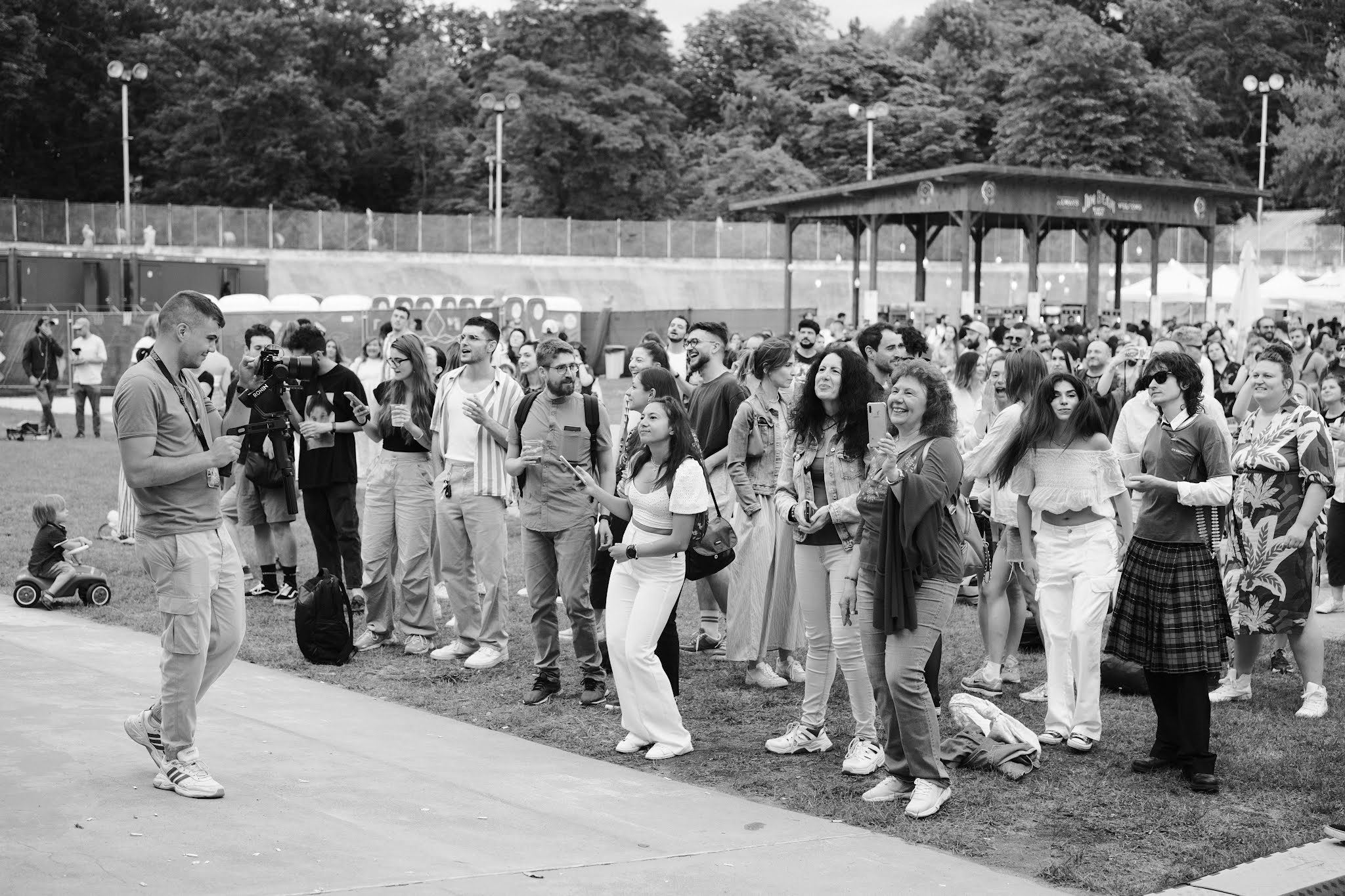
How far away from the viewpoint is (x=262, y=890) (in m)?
4.52

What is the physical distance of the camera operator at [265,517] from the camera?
991cm

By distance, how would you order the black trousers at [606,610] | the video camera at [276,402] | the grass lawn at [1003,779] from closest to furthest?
1. the grass lawn at [1003,779]
2. the video camera at [276,402]
3. the black trousers at [606,610]

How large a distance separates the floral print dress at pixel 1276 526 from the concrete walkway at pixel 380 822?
3060mm

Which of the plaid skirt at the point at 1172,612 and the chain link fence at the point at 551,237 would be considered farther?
the chain link fence at the point at 551,237

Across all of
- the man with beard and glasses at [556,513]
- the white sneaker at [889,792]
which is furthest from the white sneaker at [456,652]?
the white sneaker at [889,792]

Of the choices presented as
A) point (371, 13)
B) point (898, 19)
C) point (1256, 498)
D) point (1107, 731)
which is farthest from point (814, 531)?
point (898, 19)

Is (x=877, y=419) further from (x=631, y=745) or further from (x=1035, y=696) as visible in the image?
(x=1035, y=696)

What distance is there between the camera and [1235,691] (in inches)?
305

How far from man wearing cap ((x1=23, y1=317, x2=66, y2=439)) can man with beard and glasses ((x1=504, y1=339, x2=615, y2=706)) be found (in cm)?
1685

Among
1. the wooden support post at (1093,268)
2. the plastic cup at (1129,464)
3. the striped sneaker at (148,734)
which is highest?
the wooden support post at (1093,268)

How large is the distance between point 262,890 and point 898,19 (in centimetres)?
10654

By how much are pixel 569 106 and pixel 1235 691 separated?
60.2 metres

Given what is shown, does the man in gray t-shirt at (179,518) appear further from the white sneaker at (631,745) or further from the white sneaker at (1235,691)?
the white sneaker at (1235,691)

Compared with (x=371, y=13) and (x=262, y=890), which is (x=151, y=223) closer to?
(x=371, y=13)
